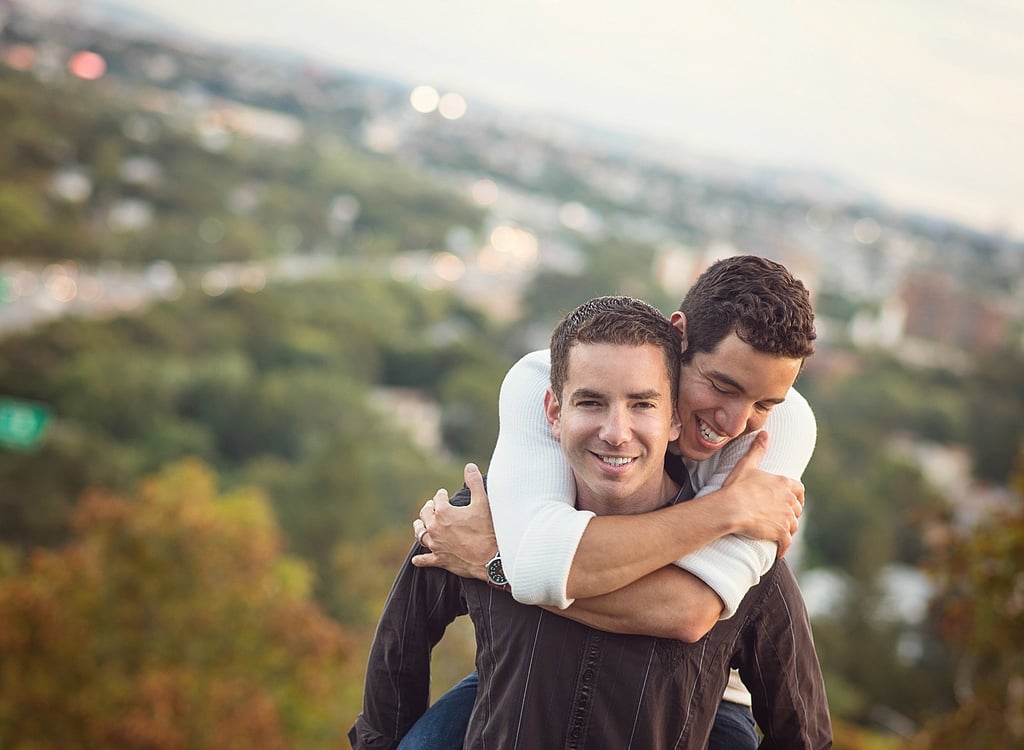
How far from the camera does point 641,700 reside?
62.0 inches

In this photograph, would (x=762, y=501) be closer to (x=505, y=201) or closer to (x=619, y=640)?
→ (x=619, y=640)

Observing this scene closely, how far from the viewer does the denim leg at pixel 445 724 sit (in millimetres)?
1785

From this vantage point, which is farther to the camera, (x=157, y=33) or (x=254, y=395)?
(x=157, y=33)

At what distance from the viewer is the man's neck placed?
1633mm

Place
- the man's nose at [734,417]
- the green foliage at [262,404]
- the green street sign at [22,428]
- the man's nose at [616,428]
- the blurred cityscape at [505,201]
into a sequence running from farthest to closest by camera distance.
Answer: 1. the blurred cityscape at [505,201]
2. the green foliage at [262,404]
3. the green street sign at [22,428]
4. the man's nose at [734,417]
5. the man's nose at [616,428]

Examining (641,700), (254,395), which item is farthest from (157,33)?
(641,700)

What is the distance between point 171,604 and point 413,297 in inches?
1156

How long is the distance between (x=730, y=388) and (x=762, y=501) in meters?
0.16

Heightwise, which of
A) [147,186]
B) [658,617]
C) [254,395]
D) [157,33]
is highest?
[157,33]

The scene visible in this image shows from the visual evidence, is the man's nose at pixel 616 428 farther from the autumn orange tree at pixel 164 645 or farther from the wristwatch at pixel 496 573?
the autumn orange tree at pixel 164 645

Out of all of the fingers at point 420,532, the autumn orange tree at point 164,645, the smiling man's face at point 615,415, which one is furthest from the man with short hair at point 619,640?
the autumn orange tree at point 164,645

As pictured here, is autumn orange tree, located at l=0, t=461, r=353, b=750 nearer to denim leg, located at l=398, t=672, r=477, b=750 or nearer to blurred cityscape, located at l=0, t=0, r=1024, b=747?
blurred cityscape, located at l=0, t=0, r=1024, b=747

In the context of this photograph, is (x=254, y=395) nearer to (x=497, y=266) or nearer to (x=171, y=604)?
(x=171, y=604)

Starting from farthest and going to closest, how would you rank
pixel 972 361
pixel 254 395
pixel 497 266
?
pixel 497 266 < pixel 972 361 < pixel 254 395
